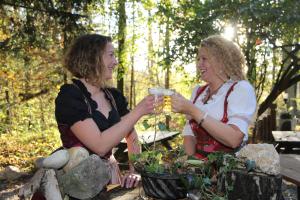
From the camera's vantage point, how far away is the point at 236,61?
2.41m

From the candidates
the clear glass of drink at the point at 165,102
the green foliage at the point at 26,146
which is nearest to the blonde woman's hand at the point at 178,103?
the clear glass of drink at the point at 165,102

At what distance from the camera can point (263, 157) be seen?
1.51m

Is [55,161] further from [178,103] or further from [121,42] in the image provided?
[121,42]

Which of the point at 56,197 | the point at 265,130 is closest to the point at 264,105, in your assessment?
the point at 265,130

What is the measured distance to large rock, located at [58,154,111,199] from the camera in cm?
151

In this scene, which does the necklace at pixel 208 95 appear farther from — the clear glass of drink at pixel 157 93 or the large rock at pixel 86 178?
the large rock at pixel 86 178

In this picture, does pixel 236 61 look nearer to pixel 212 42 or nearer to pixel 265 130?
pixel 212 42

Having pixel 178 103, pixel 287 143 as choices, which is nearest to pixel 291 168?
pixel 178 103

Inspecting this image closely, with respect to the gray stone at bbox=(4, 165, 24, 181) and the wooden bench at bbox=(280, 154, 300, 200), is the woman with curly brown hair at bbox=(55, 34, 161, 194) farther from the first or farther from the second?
the gray stone at bbox=(4, 165, 24, 181)

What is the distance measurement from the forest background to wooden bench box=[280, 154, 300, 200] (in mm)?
1237

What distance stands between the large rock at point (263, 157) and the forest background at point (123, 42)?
871 mm

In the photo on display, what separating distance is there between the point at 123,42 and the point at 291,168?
32.1 ft

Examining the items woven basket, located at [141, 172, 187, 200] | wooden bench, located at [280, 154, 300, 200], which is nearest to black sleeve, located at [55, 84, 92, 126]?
woven basket, located at [141, 172, 187, 200]

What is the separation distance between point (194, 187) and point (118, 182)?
67 centimetres
